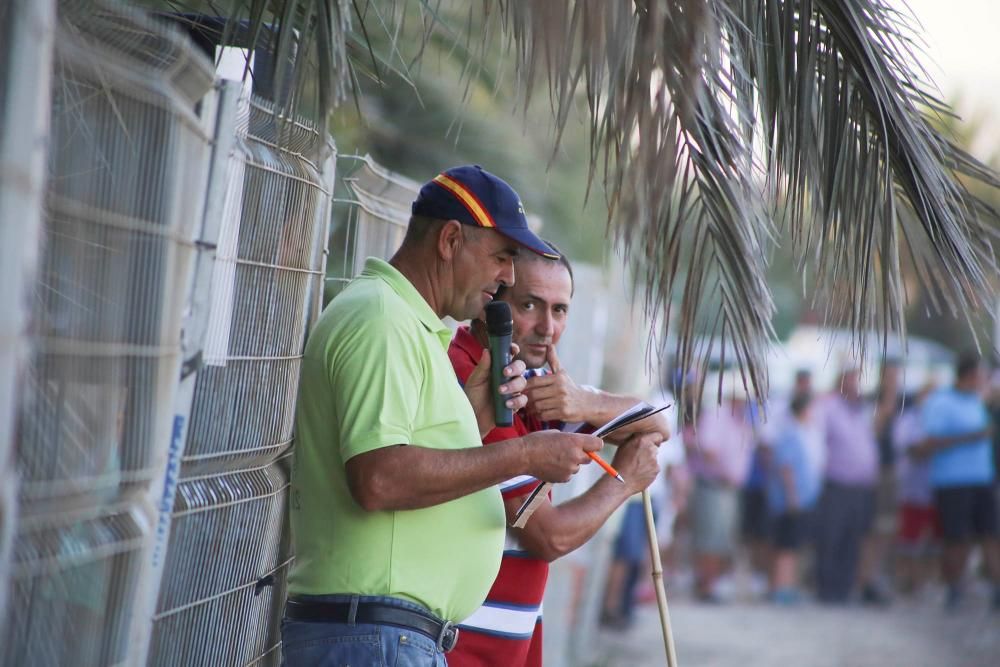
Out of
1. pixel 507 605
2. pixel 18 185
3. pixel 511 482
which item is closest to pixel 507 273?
pixel 511 482

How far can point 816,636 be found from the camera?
11.6 meters

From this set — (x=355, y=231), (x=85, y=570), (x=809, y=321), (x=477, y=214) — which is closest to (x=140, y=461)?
(x=85, y=570)

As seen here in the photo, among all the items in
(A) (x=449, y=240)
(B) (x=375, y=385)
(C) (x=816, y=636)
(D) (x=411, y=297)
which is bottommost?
(C) (x=816, y=636)

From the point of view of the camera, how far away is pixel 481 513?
3.07 m

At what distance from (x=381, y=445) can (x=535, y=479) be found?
31.5 inches

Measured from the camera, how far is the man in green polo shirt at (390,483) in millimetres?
2805

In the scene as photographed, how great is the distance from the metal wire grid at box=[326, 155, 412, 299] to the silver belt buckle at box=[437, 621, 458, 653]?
1476 mm

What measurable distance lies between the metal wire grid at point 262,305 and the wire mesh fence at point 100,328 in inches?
17.4

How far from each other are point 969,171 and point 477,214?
5.34 feet

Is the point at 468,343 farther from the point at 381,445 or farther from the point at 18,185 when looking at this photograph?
the point at 18,185

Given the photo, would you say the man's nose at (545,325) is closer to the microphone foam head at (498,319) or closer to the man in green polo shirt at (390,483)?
the microphone foam head at (498,319)

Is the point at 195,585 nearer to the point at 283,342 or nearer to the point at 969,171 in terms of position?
the point at 283,342

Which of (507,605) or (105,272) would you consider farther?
(507,605)

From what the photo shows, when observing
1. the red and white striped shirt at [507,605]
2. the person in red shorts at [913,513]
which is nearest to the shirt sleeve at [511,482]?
the red and white striped shirt at [507,605]
